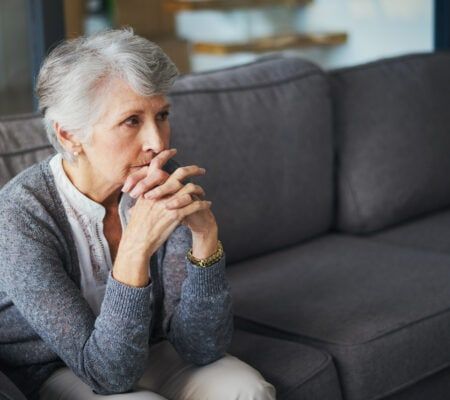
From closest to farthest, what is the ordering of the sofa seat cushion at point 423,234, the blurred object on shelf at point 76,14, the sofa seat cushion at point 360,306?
the sofa seat cushion at point 360,306, the sofa seat cushion at point 423,234, the blurred object on shelf at point 76,14

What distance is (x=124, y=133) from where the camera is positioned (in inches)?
69.3

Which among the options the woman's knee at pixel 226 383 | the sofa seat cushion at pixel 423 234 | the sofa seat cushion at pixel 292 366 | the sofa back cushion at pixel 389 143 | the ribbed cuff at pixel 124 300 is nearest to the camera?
the ribbed cuff at pixel 124 300

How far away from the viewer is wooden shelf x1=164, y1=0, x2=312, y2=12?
5145mm

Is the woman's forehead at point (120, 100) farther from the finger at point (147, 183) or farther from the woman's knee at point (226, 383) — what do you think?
the woman's knee at point (226, 383)

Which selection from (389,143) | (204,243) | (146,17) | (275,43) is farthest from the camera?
(146,17)

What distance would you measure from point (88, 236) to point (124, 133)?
22 centimetres

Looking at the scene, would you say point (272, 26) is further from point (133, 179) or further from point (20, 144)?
point (133, 179)

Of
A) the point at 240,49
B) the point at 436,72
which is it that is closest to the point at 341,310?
the point at 436,72

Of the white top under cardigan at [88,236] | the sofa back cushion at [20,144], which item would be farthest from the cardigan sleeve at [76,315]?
the sofa back cushion at [20,144]

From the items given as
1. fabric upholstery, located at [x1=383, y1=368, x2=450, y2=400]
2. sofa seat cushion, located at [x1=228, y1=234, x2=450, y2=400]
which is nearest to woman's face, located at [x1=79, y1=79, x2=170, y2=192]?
sofa seat cushion, located at [x1=228, y1=234, x2=450, y2=400]

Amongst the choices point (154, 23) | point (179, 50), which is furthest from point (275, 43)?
point (154, 23)

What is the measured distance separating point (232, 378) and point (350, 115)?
1.30 meters

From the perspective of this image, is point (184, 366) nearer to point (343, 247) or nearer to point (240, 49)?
point (343, 247)

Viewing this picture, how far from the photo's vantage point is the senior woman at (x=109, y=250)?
1.69 metres
